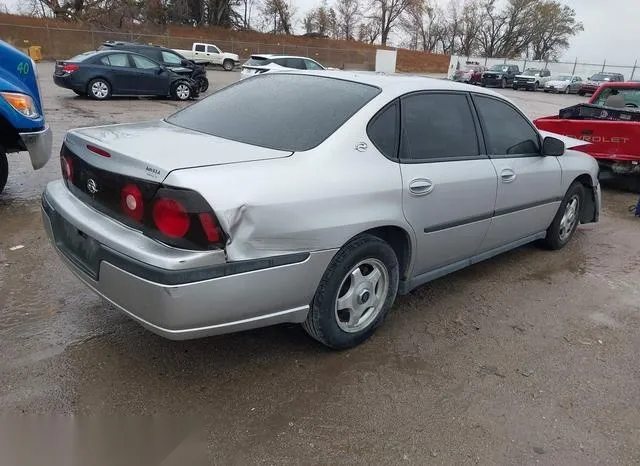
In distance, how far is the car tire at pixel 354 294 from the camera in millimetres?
2852

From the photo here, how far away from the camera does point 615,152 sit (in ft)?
24.2

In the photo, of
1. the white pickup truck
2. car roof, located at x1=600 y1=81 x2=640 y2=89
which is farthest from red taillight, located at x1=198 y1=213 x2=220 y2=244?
the white pickup truck

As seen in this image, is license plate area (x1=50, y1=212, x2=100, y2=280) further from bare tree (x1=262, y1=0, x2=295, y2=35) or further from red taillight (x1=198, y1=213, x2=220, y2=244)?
bare tree (x1=262, y1=0, x2=295, y2=35)

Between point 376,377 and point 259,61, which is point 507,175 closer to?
point 376,377

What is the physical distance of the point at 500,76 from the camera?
37.1 meters

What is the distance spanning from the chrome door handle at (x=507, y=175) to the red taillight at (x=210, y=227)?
2.35 meters

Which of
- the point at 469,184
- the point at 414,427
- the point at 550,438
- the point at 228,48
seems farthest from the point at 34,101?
the point at 228,48

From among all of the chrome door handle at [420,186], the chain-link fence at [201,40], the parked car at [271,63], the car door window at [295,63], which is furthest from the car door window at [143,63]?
the chain-link fence at [201,40]

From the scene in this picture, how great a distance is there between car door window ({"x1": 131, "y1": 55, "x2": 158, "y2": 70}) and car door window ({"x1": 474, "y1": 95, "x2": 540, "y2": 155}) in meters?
14.5

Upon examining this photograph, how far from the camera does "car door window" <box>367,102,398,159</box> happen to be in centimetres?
305

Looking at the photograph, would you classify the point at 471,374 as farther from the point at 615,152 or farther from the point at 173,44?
the point at 173,44

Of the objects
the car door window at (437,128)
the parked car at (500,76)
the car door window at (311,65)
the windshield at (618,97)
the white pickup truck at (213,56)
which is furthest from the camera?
the parked car at (500,76)

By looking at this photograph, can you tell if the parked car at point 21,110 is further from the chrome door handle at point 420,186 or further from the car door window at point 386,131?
the chrome door handle at point 420,186

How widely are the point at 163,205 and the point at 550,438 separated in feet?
6.98
